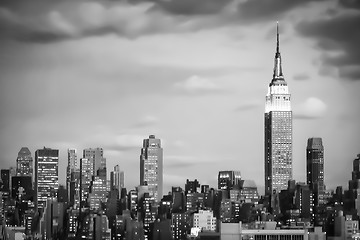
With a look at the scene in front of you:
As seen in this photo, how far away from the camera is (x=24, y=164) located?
2427 cm

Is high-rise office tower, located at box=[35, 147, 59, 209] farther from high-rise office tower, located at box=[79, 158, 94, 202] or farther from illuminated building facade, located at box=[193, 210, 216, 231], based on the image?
illuminated building facade, located at box=[193, 210, 216, 231]

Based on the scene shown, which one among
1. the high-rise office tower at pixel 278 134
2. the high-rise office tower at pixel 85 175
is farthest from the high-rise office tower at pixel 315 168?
the high-rise office tower at pixel 85 175

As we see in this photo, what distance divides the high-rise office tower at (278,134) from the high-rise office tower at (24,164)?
491 centimetres

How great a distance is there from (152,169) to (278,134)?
5.74m

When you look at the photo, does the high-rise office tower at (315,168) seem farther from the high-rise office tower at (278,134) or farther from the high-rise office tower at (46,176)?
the high-rise office tower at (46,176)

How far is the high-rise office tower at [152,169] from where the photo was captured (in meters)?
24.1

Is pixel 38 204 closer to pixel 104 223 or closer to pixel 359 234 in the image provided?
pixel 104 223

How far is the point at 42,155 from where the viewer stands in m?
24.3

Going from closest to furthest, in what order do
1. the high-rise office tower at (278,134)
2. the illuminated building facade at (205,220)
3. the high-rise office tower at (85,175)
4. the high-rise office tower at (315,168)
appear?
1. the illuminated building facade at (205,220)
2. the high-rise office tower at (315,168)
3. the high-rise office tower at (85,175)
4. the high-rise office tower at (278,134)

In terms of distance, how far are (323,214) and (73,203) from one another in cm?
490

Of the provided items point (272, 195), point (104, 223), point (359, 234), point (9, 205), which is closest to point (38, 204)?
point (9, 205)

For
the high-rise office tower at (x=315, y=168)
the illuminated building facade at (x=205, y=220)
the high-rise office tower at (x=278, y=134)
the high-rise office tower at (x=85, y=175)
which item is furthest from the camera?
the high-rise office tower at (x=278, y=134)

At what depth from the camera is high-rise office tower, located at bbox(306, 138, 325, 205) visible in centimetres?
2361

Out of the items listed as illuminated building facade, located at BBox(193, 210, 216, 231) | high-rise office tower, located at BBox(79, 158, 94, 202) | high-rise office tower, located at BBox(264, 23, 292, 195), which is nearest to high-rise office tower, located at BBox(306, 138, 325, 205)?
high-rise office tower, located at BBox(264, 23, 292, 195)
